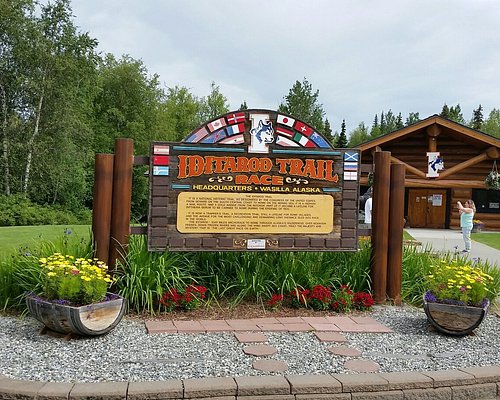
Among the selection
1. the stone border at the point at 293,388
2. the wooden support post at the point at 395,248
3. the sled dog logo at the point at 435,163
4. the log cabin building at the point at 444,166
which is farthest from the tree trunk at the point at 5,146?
the stone border at the point at 293,388

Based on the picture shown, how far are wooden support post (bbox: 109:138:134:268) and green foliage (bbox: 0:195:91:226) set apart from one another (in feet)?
67.1

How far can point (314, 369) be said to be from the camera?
428 centimetres

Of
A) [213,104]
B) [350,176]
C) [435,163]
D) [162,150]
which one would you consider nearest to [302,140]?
[350,176]

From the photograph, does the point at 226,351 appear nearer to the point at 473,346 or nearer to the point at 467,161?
the point at 473,346

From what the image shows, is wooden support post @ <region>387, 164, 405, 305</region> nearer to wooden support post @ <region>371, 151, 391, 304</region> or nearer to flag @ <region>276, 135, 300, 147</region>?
wooden support post @ <region>371, 151, 391, 304</region>

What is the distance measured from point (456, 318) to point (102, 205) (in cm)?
436

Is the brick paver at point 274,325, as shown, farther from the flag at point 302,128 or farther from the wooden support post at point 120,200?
the flag at point 302,128

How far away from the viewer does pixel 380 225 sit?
7.06 metres

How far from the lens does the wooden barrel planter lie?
5469 millimetres

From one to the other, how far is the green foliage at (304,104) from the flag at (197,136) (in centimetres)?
5011

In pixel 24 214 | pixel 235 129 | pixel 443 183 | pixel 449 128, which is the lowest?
pixel 24 214

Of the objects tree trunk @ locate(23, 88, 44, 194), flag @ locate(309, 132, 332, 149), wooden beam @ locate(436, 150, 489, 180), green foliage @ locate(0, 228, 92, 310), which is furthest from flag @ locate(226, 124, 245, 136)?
tree trunk @ locate(23, 88, 44, 194)

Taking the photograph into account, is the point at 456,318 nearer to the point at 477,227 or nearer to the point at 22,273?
the point at 22,273

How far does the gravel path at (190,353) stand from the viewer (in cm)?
410
